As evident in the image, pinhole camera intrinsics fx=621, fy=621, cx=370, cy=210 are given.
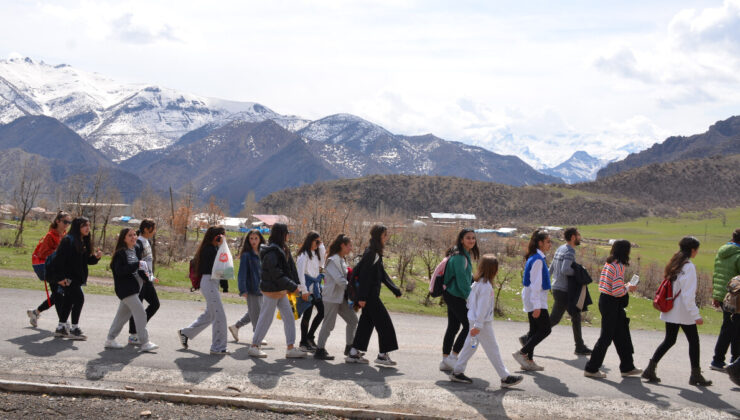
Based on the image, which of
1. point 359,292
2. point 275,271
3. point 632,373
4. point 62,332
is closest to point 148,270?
point 62,332

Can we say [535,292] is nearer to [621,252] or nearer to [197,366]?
[621,252]

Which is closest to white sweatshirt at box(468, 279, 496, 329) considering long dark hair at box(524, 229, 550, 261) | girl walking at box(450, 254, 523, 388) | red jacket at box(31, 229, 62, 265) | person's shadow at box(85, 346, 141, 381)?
girl walking at box(450, 254, 523, 388)

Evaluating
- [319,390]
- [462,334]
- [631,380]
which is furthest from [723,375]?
[319,390]

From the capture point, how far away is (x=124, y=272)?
373 inches

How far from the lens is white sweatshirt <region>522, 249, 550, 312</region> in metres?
9.59

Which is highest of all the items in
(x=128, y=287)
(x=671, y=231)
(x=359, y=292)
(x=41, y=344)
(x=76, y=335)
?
(x=671, y=231)

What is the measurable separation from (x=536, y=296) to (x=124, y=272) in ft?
20.8

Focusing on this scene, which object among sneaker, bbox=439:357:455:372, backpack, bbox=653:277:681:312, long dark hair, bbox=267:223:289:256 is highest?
long dark hair, bbox=267:223:289:256

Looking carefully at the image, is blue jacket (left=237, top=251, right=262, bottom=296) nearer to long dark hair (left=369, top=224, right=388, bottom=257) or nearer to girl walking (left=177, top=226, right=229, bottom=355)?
girl walking (left=177, top=226, right=229, bottom=355)

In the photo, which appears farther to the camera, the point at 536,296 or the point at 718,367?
the point at 718,367

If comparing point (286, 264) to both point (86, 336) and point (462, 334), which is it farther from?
point (86, 336)

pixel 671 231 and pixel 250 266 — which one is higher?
pixel 671 231

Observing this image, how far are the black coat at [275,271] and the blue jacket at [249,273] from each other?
19.2 inches

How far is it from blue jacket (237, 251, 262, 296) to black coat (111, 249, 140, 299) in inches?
63.2
